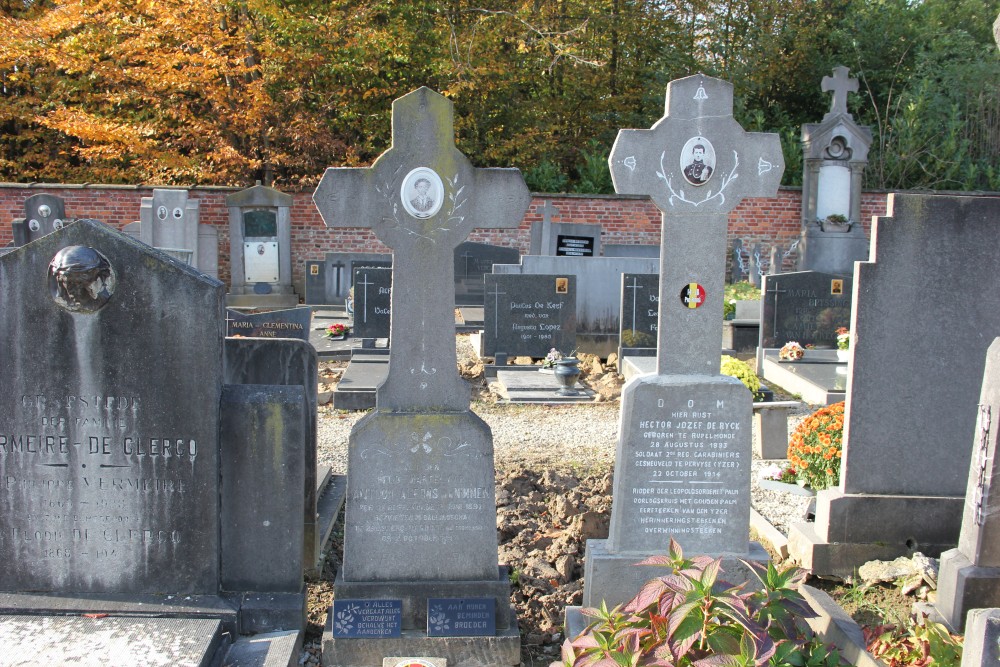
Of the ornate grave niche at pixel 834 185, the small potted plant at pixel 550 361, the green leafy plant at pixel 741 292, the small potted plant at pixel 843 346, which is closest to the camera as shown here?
the small potted plant at pixel 843 346

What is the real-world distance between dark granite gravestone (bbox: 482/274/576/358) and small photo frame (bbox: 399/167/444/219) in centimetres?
724

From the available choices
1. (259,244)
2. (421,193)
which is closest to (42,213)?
(259,244)

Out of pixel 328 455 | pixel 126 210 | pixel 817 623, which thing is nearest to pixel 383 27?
pixel 126 210

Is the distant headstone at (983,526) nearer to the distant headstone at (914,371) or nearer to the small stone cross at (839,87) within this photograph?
the distant headstone at (914,371)

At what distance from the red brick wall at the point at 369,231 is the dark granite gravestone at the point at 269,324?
9.14 m

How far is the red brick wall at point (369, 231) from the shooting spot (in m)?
19.1

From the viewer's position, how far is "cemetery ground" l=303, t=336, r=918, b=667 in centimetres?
468

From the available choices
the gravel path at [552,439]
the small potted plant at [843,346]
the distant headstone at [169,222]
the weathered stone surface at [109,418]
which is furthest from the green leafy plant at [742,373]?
the distant headstone at [169,222]

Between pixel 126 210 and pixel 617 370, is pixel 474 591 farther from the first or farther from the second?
pixel 126 210

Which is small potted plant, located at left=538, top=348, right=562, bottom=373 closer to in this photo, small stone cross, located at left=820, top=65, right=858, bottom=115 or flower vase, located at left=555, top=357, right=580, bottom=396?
flower vase, located at left=555, top=357, right=580, bottom=396

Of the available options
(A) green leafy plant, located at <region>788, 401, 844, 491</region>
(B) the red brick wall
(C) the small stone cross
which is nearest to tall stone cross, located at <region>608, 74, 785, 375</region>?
(A) green leafy plant, located at <region>788, 401, 844, 491</region>

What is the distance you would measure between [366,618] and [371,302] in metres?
8.20

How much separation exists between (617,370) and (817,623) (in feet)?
24.9

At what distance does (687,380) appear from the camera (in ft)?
14.9
